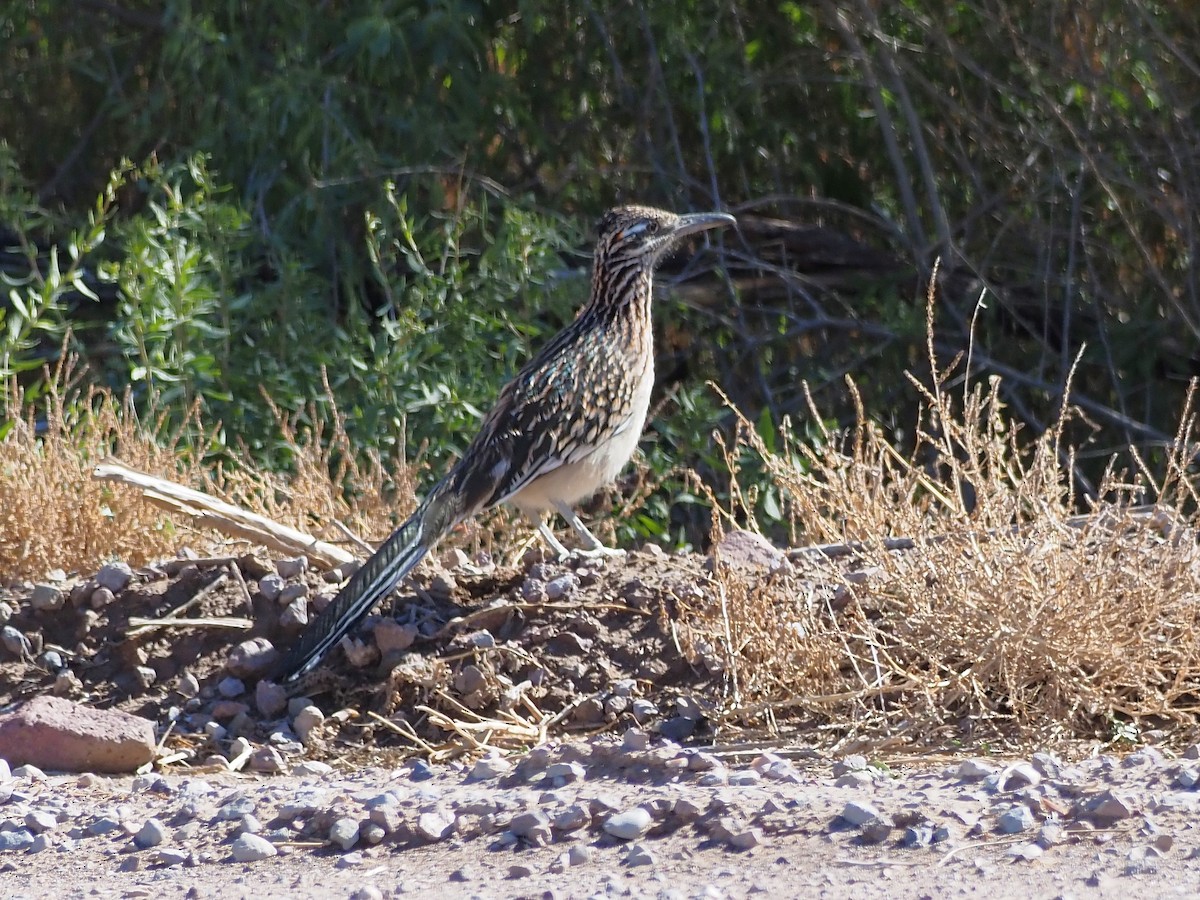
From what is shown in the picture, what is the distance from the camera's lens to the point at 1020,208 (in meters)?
10.0

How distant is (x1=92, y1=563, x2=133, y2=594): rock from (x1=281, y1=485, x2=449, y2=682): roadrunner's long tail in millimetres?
748

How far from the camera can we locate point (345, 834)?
4.29 meters

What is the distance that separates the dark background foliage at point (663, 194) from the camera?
8.87 metres

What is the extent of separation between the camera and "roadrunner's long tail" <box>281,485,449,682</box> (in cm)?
570

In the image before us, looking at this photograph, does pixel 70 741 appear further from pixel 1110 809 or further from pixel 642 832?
pixel 1110 809

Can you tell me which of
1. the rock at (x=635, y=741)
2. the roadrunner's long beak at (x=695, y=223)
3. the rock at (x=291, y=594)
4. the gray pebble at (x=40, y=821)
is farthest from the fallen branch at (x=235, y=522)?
the roadrunner's long beak at (x=695, y=223)

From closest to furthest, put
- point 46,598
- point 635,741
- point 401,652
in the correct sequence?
point 635,741 < point 401,652 < point 46,598

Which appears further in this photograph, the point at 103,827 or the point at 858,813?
the point at 103,827

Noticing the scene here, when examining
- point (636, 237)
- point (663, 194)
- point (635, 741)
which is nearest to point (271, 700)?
point (635, 741)

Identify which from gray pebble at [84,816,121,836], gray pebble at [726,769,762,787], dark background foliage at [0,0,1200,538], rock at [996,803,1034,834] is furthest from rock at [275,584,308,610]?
rock at [996,803,1034,834]

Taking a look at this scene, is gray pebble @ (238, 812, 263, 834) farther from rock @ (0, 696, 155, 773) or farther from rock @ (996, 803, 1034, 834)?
rock @ (996, 803, 1034, 834)

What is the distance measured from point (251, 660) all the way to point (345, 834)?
171cm

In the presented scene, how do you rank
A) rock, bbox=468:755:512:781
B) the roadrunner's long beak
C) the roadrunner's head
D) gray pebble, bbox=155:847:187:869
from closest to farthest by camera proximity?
1. gray pebble, bbox=155:847:187:869
2. rock, bbox=468:755:512:781
3. the roadrunner's head
4. the roadrunner's long beak

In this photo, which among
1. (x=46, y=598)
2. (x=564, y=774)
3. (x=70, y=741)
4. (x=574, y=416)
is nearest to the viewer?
(x=564, y=774)
